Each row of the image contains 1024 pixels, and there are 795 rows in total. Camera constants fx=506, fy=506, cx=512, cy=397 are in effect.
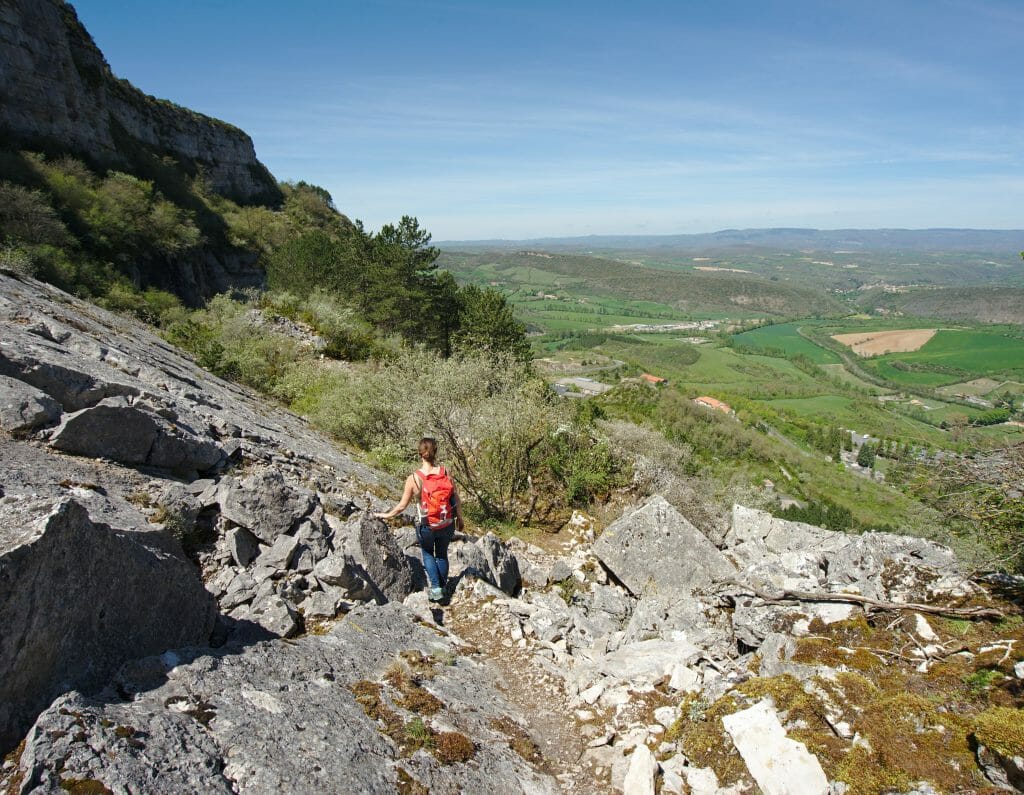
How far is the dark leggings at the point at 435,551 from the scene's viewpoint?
7.65 metres

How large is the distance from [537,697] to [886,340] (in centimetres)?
18394

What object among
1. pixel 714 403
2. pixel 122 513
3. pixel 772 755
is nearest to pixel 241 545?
pixel 122 513

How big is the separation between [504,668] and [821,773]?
149 inches

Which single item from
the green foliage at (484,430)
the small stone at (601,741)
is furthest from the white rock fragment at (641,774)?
the green foliage at (484,430)

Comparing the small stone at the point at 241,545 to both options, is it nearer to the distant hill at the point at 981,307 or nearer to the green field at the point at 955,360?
the green field at the point at 955,360

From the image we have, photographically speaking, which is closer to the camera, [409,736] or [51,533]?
[51,533]

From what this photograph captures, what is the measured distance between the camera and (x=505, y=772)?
4.64 meters

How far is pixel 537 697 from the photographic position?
6.33m

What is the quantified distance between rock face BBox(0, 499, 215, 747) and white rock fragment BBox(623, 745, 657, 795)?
4357 mm

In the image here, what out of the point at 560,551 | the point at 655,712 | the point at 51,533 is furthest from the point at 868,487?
the point at 51,533

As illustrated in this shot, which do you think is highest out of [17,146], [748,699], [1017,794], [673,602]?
[17,146]

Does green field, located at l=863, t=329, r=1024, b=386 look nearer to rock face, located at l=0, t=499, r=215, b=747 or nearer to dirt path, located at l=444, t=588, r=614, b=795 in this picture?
dirt path, located at l=444, t=588, r=614, b=795

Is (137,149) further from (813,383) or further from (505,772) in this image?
(813,383)

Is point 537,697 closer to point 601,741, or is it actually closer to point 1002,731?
point 601,741
